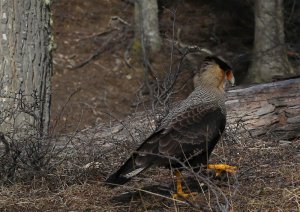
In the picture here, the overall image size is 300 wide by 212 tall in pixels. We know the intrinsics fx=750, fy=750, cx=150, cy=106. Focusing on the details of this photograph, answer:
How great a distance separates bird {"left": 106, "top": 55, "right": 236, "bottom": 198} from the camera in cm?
673

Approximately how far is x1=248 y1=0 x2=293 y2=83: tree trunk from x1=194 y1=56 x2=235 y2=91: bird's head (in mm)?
7001

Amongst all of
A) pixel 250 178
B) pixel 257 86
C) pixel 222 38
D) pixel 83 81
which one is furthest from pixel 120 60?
pixel 250 178

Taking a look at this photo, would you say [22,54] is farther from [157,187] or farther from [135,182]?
[157,187]

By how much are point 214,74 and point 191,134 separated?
0.88 meters

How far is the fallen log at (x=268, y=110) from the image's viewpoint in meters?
9.38

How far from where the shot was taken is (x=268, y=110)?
9.45m

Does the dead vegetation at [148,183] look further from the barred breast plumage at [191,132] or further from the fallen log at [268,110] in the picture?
the fallen log at [268,110]

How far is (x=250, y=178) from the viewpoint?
7.18 metres

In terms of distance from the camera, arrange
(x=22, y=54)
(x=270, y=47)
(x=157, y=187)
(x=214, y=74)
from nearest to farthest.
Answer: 1. (x=157, y=187)
2. (x=214, y=74)
3. (x=22, y=54)
4. (x=270, y=47)

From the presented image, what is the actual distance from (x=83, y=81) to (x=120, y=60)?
1293 mm

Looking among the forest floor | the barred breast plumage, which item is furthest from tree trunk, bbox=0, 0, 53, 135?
the barred breast plumage

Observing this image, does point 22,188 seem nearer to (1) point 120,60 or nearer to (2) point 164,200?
(2) point 164,200

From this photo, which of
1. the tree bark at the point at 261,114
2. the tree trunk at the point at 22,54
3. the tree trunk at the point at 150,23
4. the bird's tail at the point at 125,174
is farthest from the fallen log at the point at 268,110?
the tree trunk at the point at 150,23

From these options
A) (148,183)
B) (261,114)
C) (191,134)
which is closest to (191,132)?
(191,134)
